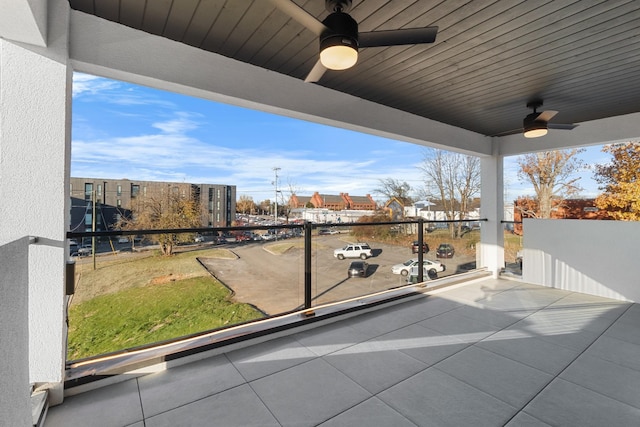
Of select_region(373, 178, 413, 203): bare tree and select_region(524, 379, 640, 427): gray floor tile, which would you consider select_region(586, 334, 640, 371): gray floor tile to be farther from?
select_region(373, 178, 413, 203): bare tree

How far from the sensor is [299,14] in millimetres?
1494

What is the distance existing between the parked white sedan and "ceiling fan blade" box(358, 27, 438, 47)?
3.20m

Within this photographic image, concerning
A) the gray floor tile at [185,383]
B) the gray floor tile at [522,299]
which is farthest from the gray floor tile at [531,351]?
the gray floor tile at [185,383]

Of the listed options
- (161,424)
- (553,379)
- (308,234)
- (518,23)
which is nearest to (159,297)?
(308,234)

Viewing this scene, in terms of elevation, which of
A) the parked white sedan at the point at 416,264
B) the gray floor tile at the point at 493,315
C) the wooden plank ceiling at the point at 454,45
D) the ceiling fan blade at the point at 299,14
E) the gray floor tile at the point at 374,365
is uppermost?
the wooden plank ceiling at the point at 454,45

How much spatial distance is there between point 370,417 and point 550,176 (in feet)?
43.7

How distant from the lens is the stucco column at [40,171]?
1620 mm

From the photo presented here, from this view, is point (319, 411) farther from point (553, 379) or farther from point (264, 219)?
point (264, 219)

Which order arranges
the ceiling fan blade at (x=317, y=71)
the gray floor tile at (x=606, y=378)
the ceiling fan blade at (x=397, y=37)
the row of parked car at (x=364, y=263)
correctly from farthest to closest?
1. the row of parked car at (x=364, y=263)
2. the ceiling fan blade at (x=317, y=71)
3. the gray floor tile at (x=606, y=378)
4. the ceiling fan blade at (x=397, y=37)

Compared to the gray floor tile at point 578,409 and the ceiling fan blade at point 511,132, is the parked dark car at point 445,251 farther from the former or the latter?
the gray floor tile at point 578,409

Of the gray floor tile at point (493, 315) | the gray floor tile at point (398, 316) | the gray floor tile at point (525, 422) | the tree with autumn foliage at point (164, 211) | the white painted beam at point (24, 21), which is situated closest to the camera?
the white painted beam at point (24, 21)

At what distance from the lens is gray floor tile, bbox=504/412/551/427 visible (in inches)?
60.6

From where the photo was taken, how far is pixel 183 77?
7.43ft

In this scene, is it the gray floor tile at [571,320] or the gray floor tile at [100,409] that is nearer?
the gray floor tile at [100,409]
